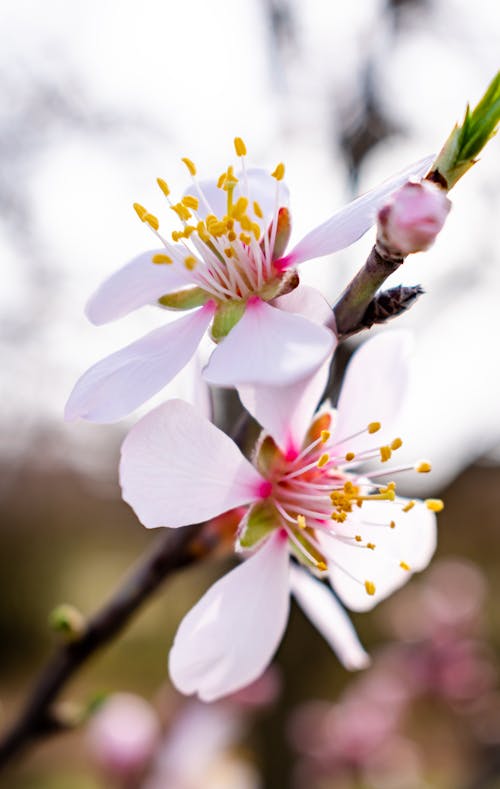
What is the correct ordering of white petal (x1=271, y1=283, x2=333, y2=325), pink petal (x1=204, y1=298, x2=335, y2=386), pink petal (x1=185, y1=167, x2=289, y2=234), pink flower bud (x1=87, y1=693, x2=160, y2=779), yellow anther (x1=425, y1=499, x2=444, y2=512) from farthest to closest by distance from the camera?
pink flower bud (x1=87, y1=693, x2=160, y2=779), pink petal (x1=185, y1=167, x2=289, y2=234), yellow anther (x1=425, y1=499, x2=444, y2=512), white petal (x1=271, y1=283, x2=333, y2=325), pink petal (x1=204, y1=298, x2=335, y2=386)

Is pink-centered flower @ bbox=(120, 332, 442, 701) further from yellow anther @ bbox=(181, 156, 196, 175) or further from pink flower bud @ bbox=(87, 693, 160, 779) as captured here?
pink flower bud @ bbox=(87, 693, 160, 779)

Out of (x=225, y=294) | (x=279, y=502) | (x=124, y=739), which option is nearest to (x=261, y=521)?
(x=279, y=502)

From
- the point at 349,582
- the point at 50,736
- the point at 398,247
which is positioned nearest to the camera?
the point at 398,247

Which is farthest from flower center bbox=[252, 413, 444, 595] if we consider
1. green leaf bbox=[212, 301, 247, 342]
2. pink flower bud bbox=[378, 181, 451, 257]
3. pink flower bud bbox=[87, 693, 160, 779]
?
pink flower bud bbox=[87, 693, 160, 779]

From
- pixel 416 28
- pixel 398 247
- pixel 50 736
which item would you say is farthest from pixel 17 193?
pixel 398 247

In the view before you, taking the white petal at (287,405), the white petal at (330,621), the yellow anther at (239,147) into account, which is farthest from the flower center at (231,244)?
the white petal at (330,621)

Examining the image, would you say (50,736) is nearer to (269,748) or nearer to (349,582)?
(349,582)
